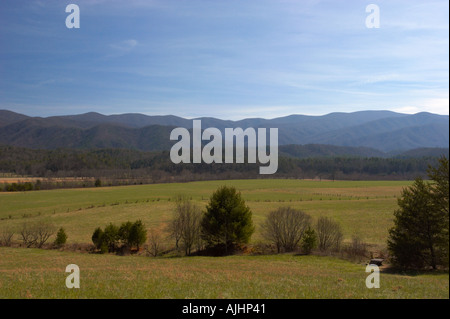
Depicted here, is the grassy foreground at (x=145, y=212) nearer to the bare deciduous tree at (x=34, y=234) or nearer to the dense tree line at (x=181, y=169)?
the bare deciduous tree at (x=34, y=234)

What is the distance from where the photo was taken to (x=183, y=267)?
86.9 ft

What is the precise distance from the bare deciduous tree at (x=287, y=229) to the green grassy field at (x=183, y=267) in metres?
3.78

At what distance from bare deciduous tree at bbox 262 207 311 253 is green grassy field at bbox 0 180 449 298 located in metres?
3.78

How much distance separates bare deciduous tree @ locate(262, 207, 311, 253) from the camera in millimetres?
39031

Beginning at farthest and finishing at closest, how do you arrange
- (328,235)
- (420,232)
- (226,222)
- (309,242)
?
(226,222) < (328,235) < (309,242) < (420,232)

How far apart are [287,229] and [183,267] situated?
58.1 feet

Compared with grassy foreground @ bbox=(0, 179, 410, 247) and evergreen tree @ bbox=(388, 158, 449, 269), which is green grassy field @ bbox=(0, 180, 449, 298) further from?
evergreen tree @ bbox=(388, 158, 449, 269)

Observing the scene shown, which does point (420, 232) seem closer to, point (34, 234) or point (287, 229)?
point (287, 229)

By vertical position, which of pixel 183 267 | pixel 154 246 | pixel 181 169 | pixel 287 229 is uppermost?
pixel 181 169

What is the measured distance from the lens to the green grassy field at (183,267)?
1295cm

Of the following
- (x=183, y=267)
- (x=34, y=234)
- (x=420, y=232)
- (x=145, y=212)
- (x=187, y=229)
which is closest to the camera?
(x=420, y=232)

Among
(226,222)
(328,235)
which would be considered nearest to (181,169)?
(226,222)

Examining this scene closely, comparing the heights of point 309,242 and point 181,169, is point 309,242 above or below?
below
